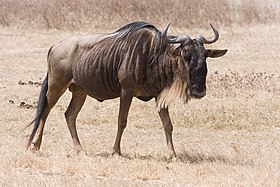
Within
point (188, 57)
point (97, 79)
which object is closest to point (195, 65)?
point (188, 57)

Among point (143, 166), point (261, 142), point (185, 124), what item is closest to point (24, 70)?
point (185, 124)

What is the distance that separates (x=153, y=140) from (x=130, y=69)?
218 cm

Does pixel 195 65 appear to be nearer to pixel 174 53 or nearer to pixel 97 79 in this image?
pixel 174 53

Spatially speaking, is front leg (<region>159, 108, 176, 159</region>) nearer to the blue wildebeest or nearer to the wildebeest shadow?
the blue wildebeest

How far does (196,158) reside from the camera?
28.7 feet

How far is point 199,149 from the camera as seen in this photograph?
31.3 ft

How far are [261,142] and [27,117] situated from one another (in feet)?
15.0

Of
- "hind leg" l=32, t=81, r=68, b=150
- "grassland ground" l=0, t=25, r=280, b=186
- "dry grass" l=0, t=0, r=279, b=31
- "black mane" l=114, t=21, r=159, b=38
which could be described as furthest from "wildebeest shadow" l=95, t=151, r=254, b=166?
"dry grass" l=0, t=0, r=279, b=31

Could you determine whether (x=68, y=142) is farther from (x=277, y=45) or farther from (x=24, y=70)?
(x=277, y=45)

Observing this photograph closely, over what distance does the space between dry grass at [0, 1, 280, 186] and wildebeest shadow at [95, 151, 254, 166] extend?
0.01m

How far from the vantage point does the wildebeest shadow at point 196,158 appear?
8.48m

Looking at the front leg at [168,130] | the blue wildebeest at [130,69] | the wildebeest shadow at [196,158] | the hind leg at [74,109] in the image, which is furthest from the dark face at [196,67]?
the hind leg at [74,109]

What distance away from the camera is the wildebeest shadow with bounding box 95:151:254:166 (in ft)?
27.8

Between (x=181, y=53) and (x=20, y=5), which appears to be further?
(x=20, y=5)
